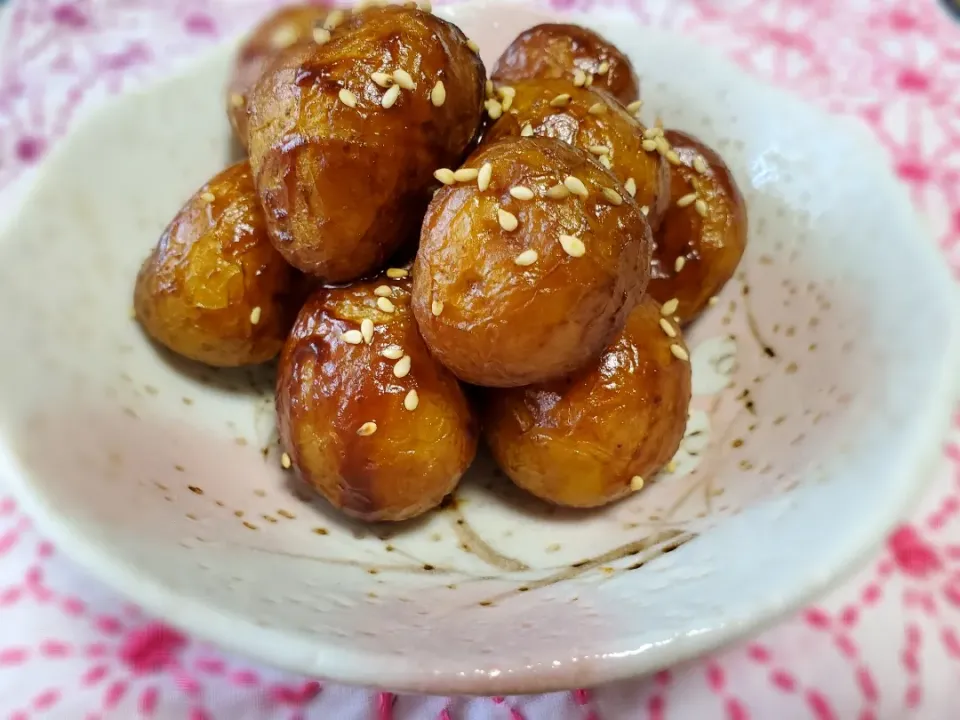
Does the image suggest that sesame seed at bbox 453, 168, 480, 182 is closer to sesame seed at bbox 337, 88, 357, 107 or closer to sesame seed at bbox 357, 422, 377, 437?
sesame seed at bbox 337, 88, 357, 107

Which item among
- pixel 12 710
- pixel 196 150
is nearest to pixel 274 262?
pixel 196 150

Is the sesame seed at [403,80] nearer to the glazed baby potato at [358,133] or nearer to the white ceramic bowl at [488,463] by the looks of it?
the glazed baby potato at [358,133]

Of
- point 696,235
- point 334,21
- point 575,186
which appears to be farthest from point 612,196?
point 334,21

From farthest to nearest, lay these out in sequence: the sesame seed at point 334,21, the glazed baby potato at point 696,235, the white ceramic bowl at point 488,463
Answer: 1. the glazed baby potato at point 696,235
2. the sesame seed at point 334,21
3. the white ceramic bowl at point 488,463

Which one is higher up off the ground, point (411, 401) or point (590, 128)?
point (590, 128)

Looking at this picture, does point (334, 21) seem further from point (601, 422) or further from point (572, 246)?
point (601, 422)

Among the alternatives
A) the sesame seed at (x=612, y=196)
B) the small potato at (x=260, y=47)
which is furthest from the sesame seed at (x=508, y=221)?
the small potato at (x=260, y=47)

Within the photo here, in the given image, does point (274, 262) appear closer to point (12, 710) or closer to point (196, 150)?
point (196, 150)
